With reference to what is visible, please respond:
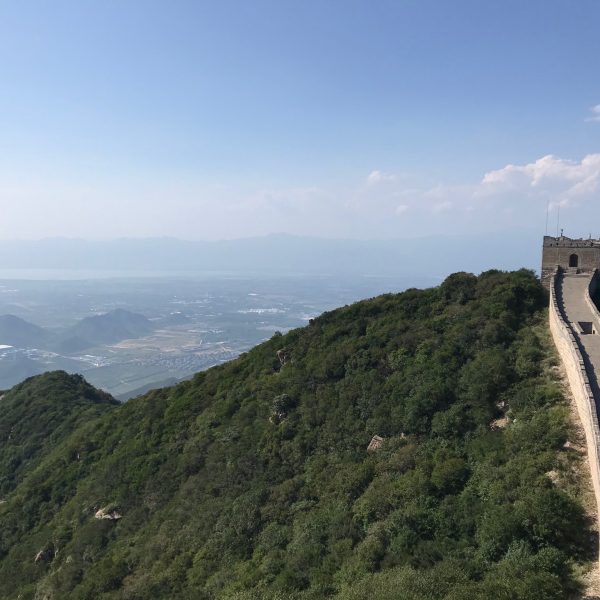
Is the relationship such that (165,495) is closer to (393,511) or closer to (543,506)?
(393,511)

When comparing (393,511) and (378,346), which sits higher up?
(378,346)

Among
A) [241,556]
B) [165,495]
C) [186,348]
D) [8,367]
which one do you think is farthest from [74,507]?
[186,348]

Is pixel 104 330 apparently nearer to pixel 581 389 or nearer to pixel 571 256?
pixel 571 256

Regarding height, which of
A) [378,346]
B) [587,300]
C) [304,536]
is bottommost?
[304,536]

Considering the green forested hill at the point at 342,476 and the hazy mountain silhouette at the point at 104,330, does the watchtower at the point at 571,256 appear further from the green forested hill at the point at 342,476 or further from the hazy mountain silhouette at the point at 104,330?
the hazy mountain silhouette at the point at 104,330

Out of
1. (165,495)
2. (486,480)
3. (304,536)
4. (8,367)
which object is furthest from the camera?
(8,367)

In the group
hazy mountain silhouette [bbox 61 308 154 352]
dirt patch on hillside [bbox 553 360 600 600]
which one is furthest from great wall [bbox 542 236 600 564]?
hazy mountain silhouette [bbox 61 308 154 352]

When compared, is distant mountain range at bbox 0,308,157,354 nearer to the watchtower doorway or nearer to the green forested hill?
the green forested hill

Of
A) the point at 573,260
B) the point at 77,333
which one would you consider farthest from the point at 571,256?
the point at 77,333
